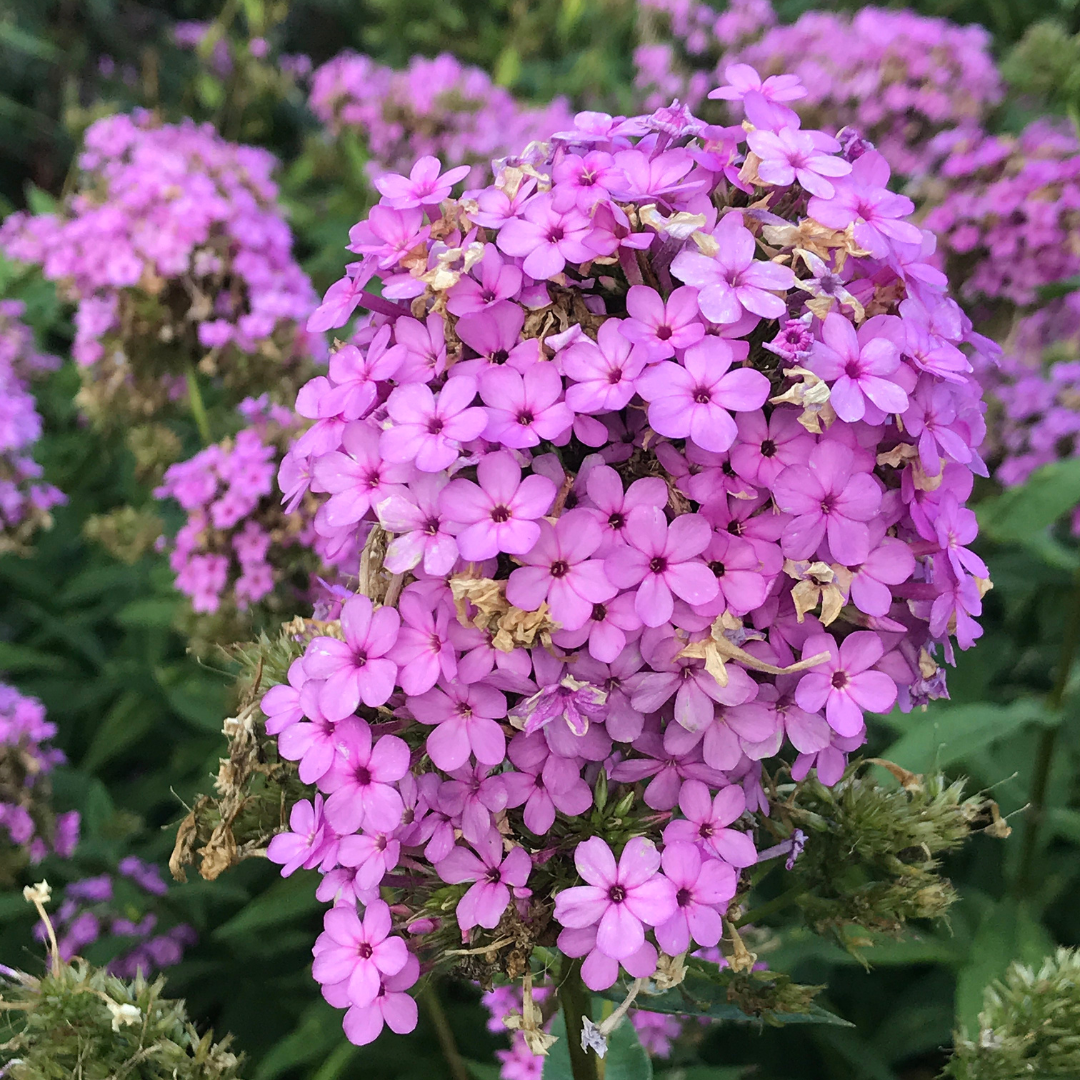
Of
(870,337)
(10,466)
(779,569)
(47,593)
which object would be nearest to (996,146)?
(870,337)

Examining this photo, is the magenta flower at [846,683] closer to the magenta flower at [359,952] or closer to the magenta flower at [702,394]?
the magenta flower at [702,394]

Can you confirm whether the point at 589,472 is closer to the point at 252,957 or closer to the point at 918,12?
the point at 252,957

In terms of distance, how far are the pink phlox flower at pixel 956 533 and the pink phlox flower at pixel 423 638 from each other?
527 mm

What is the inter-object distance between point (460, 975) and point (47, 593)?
7.51 ft

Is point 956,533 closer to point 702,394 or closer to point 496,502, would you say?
point 702,394

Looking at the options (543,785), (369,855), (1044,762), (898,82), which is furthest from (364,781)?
(898,82)

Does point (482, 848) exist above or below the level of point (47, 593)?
above

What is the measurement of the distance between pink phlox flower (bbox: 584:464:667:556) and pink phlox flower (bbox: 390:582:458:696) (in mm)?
173

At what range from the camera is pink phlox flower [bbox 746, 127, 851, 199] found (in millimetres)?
995

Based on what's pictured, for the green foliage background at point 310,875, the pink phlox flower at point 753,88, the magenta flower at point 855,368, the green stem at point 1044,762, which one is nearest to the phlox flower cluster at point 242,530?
the green foliage background at point 310,875

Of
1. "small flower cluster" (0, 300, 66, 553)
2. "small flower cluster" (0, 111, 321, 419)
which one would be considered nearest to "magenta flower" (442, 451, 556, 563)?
"small flower cluster" (0, 111, 321, 419)

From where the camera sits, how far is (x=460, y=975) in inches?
44.3

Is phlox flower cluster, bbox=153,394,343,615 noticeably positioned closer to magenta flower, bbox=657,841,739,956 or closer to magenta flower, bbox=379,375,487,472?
magenta flower, bbox=379,375,487,472

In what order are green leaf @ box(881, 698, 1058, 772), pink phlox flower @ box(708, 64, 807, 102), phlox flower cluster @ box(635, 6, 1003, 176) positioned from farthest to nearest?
phlox flower cluster @ box(635, 6, 1003, 176)
green leaf @ box(881, 698, 1058, 772)
pink phlox flower @ box(708, 64, 807, 102)
